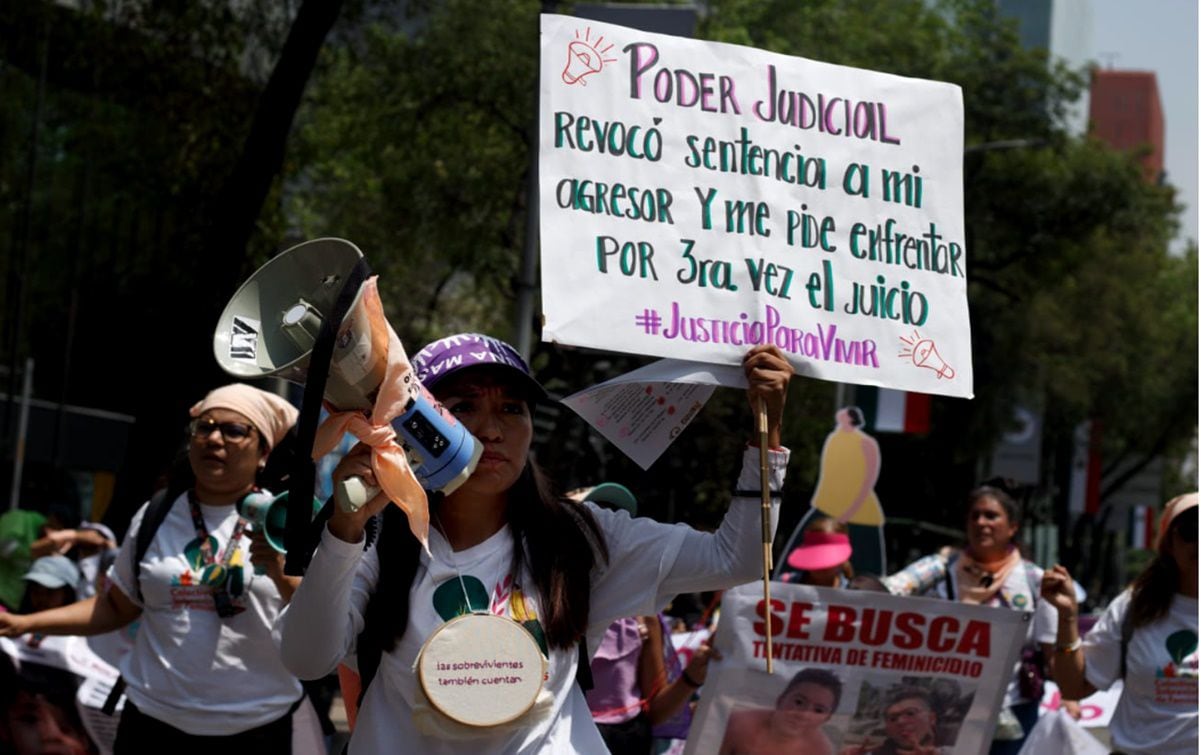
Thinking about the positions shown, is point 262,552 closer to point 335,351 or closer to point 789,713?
point 335,351

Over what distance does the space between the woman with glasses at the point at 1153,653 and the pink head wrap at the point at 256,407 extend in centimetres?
241

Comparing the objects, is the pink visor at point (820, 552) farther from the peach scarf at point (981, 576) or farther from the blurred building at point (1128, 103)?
the blurred building at point (1128, 103)

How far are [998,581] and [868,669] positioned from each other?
6.42ft

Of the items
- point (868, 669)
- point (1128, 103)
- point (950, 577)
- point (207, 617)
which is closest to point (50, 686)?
point (207, 617)

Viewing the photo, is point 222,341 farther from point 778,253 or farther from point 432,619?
point 778,253

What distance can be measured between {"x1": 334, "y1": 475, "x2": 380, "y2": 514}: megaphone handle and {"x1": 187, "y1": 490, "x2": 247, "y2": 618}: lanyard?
2378 millimetres

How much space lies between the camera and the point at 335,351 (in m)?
3.30

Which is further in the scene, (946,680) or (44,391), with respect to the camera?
(44,391)

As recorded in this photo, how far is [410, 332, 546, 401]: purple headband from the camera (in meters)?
3.67

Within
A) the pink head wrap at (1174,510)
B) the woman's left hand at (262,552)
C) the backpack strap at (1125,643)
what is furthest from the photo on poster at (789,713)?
the woman's left hand at (262,552)

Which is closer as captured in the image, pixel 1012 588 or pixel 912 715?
pixel 912 715

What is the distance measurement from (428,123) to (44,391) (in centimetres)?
807

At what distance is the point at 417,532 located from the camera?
134 inches

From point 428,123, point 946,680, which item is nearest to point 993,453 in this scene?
point 428,123
